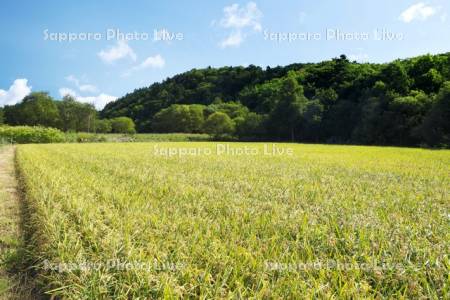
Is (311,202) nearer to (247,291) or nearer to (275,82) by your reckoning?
(247,291)

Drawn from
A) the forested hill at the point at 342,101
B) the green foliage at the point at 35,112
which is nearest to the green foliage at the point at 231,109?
the forested hill at the point at 342,101

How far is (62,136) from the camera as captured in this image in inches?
1654

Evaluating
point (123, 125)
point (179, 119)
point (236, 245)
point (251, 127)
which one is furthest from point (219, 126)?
point (236, 245)

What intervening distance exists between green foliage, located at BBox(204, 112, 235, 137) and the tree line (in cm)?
2609

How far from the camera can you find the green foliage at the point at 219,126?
191 ft

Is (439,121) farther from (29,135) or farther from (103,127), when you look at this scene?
(103,127)

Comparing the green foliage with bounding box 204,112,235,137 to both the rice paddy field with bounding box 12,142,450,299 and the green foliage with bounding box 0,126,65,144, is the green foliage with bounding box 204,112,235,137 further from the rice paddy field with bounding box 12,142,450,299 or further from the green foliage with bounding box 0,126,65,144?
the rice paddy field with bounding box 12,142,450,299

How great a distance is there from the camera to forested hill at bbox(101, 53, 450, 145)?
34.8 meters

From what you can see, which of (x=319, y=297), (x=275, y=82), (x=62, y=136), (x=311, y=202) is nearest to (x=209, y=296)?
(x=319, y=297)

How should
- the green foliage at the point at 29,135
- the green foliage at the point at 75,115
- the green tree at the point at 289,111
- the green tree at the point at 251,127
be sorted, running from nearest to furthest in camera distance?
the green foliage at the point at 29,135, the green tree at the point at 289,111, the green tree at the point at 251,127, the green foliage at the point at 75,115

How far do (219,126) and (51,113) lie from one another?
3378cm

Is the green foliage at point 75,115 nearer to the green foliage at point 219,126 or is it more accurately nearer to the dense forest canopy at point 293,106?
the dense forest canopy at point 293,106

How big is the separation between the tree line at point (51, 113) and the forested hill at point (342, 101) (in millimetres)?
16139

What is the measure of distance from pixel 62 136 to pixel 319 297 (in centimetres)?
4594
